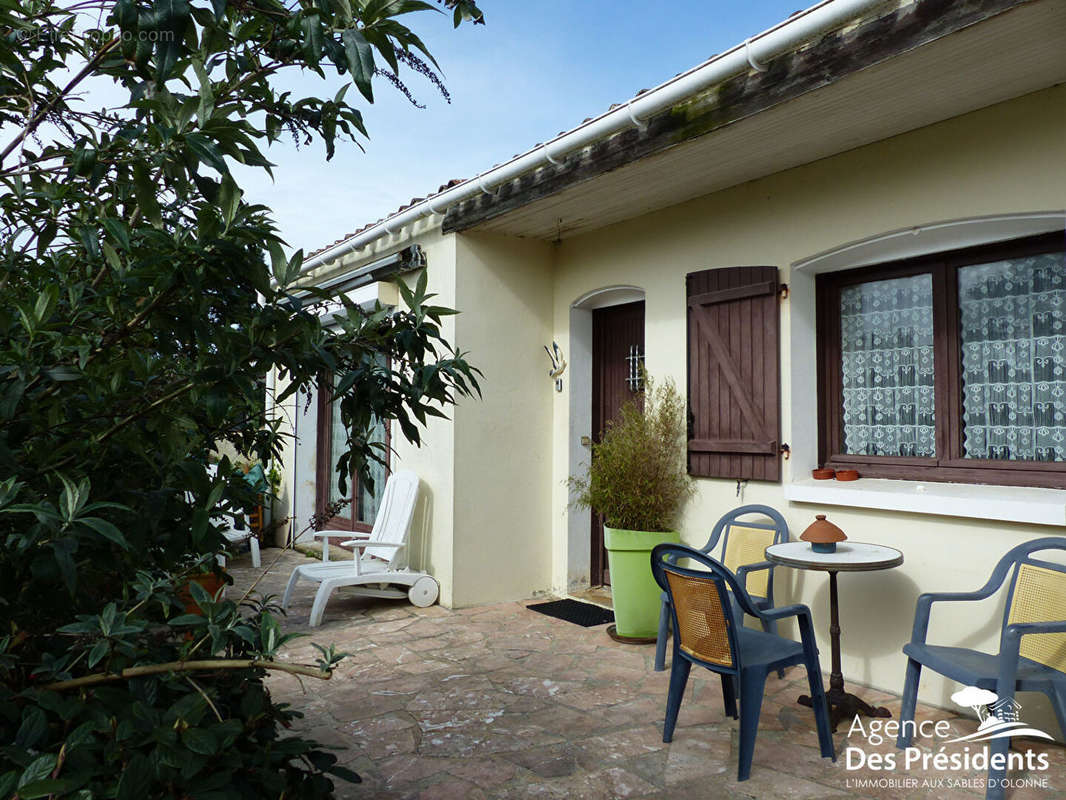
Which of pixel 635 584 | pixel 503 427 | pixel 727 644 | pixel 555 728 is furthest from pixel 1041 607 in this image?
pixel 503 427

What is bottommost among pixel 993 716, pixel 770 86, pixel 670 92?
pixel 993 716

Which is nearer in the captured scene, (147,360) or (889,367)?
(147,360)

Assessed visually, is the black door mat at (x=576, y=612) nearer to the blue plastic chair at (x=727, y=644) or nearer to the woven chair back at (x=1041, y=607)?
the blue plastic chair at (x=727, y=644)

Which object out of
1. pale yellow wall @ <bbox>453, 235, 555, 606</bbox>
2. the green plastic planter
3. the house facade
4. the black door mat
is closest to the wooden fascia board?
the house facade

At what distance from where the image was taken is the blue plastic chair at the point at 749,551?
4.14 metres

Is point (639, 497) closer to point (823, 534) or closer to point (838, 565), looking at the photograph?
point (823, 534)

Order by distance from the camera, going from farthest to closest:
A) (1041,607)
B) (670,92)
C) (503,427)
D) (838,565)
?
(503,427) → (670,92) → (838,565) → (1041,607)

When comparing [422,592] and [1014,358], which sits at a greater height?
[1014,358]

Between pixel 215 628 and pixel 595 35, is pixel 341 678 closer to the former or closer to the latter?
pixel 215 628

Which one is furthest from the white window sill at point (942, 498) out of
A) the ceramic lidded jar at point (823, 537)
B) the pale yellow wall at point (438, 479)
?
the pale yellow wall at point (438, 479)

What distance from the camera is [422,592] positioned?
5.79m

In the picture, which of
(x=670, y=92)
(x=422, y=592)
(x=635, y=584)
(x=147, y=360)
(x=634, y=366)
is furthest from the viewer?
(x=634, y=366)

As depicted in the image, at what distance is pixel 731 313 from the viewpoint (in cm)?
480

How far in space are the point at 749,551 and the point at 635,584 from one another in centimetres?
84
